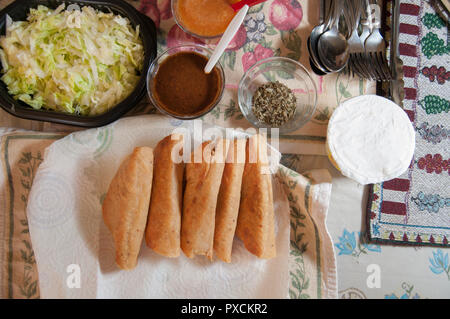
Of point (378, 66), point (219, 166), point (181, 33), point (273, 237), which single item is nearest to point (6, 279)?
point (219, 166)

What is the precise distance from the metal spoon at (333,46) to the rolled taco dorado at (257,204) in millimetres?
435

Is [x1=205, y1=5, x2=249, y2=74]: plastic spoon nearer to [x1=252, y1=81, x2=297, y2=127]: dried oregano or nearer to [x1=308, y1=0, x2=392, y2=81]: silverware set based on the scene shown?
[x1=252, y1=81, x2=297, y2=127]: dried oregano

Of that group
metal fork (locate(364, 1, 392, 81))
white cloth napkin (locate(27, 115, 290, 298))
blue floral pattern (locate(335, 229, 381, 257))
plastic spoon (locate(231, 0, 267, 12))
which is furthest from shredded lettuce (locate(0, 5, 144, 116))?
blue floral pattern (locate(335, 229, 381, 257))

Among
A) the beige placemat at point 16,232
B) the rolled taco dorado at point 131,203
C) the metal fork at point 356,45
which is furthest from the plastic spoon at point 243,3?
the beige placemat at point 16,232

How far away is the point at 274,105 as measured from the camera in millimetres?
1330

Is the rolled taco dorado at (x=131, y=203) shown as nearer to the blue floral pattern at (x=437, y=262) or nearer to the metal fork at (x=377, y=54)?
the metal fork at (x=377, y=54)

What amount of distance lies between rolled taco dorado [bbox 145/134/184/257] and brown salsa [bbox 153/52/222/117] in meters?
0.13

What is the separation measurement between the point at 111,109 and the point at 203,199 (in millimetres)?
471

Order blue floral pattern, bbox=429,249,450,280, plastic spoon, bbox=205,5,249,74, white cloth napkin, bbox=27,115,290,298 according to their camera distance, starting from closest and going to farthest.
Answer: plastic spoon, bbox=205,5,249,74 < white cloth napkin, bbox=27,115,290,298 < blue floral pattern, bbox=429,249,450,280

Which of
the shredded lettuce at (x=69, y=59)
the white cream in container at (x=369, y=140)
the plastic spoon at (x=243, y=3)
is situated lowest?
the white cream in container at (x=369, y=140)

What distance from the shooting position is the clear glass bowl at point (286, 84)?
1352mm

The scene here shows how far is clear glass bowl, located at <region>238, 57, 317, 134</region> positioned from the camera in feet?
4.43

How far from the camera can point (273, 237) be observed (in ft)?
4.19

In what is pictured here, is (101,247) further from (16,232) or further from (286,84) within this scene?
(286,84)
